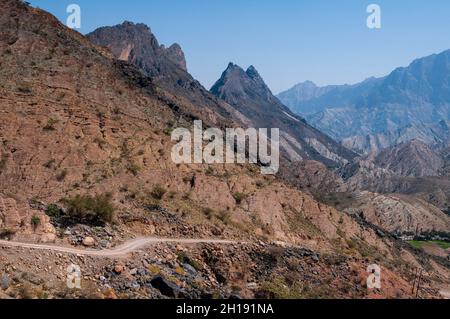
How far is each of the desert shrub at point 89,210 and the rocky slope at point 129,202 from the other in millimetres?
647

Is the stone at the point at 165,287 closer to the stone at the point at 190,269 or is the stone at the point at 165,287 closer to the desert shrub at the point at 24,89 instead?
the stone at the point at 190,269

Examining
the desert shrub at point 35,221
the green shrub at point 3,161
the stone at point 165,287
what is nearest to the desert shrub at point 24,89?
the green shrub at point 3,161

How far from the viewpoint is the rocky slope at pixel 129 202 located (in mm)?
28484

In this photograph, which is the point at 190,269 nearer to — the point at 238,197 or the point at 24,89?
the point at 238,197

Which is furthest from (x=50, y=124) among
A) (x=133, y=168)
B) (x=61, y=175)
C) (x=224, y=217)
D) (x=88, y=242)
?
(x=88, y=242)

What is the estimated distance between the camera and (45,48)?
173 feet

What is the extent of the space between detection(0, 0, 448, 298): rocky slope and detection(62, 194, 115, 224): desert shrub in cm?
65

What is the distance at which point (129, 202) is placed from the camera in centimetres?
3981

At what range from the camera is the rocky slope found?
2848 centimetres

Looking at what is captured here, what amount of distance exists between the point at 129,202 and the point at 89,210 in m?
6.06

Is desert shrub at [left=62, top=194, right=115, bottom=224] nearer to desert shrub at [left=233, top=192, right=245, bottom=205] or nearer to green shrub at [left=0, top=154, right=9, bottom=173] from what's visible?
green shrub at [left=0, top=154, right=9, bottom=173]
